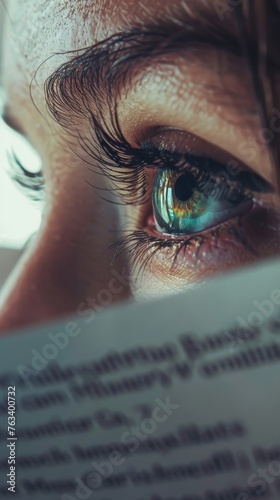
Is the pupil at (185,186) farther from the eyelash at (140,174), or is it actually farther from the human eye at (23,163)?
the human eye at (23,163)

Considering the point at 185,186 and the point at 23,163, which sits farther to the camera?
the point at 23,163

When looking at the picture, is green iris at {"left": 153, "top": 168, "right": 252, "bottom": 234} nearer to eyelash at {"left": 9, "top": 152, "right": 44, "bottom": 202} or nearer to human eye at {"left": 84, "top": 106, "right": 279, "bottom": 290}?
human eye at {"left": 84, "top": 106, "right": 279, "bottom": 290}

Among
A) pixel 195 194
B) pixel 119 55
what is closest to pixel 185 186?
pixel 195 194

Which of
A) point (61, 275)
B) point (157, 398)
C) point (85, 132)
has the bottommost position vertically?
point (157, 398)

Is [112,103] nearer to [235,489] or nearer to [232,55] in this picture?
[232,55]

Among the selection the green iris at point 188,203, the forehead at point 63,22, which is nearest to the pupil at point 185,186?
the green iris at point 188,203

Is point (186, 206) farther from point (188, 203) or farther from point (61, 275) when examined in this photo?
point (61, 275)
